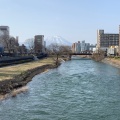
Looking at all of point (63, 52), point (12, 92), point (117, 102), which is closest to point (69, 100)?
point (117, 102)

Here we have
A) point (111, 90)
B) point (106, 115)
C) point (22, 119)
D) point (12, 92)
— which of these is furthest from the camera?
point (111, 90)

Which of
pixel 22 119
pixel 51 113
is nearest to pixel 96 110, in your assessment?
pixel 51 113

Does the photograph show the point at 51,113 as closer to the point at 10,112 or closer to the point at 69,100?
the point at 10,112

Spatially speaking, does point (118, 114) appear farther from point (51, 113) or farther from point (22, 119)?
point (22, 119)

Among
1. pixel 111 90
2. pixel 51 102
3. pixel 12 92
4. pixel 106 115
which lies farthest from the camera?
pixel 111 90

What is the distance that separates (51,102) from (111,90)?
844 cm

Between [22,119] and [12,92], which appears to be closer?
[22,119]

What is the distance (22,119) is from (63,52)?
131 meters

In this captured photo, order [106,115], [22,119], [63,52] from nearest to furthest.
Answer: [22,119]
[106,115]
[63,52]

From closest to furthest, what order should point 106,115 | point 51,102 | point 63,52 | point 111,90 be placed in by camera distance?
point 106,115 → point 51,102 → point 111,90 → point 63,52

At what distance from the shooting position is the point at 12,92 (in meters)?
27.0

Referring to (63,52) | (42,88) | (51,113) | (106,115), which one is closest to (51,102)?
(51,113)

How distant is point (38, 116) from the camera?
19.3 metres

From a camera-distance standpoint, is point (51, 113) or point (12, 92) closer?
point (51, 113)
